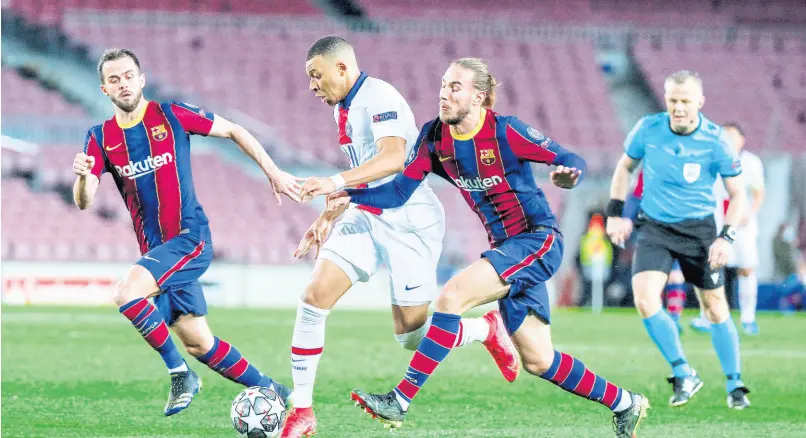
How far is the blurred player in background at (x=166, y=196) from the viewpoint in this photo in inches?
261

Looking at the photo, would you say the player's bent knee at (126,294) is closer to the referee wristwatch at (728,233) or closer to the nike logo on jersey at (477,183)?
the nike logo on jersey at (477,183)

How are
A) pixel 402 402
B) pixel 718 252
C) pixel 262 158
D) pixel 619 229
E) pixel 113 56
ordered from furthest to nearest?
pixel 619 229 → pixel 718 252 → pixel 113 56 → pixel 262 158 → pixel 402 402

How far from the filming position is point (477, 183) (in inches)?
243

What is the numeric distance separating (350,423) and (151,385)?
2440 millimetres

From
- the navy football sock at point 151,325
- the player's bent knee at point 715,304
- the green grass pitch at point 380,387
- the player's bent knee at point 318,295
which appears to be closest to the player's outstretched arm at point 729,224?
the player's bent knee at point 715,304

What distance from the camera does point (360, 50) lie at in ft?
88.6

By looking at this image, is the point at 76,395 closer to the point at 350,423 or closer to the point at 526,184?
the point at 350,423

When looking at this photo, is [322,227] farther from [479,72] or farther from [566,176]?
[566,176]

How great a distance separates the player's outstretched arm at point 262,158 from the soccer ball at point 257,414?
0.99 metres

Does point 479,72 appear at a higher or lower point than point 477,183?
higher

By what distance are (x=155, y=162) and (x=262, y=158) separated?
2.19 ft

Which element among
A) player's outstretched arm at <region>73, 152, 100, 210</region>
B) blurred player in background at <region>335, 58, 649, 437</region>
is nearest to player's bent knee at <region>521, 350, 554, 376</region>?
blurred player in background at <region>335, 58, 649, 437</region>

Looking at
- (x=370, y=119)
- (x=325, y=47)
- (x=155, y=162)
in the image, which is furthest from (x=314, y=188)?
(x=155, y=162)

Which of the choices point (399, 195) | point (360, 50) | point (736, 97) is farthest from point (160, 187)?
point (736, 97)
